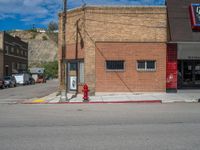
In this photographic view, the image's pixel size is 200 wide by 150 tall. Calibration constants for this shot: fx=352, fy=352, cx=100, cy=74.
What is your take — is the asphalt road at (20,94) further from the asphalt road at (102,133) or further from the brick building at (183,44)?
the asphalt road at (102,133)

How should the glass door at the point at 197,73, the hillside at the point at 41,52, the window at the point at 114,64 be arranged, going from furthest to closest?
the hillside at the point at 41,52 → the glass door at the point at 197,73 → the window at the point at 114,64

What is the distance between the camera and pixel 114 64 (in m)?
25.3

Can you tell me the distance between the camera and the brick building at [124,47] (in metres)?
25.2

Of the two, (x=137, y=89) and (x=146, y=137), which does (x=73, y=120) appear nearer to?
(x=146, y=137)

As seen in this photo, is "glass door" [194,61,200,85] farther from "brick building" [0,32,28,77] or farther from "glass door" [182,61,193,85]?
"brick building" [0,32,28,77]

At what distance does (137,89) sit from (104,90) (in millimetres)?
2371

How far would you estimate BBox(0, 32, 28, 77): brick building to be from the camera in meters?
67.0

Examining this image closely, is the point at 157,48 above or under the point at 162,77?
above

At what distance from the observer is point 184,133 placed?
9656mm

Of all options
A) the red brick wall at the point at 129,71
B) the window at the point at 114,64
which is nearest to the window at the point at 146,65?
the red brick wall at the point at 129,71

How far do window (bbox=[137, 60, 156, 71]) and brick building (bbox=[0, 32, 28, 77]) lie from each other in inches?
1786

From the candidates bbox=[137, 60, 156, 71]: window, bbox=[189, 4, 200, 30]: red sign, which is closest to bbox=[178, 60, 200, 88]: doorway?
bbox=[137, 60, 156, 71]: window

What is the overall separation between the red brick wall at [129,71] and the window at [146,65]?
0.26m

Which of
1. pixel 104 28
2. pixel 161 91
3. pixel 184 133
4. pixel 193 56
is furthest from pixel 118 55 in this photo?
pixel 184 133
